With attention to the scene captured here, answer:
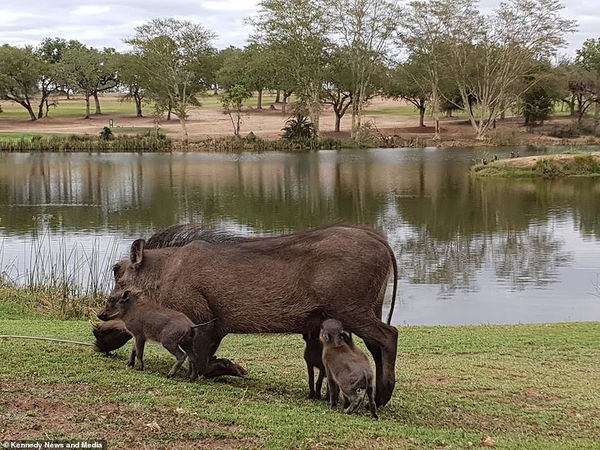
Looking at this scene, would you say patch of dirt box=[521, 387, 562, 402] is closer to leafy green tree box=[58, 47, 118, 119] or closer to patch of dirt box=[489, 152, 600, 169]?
patch of dirt box=[489, 152, 600, 169]

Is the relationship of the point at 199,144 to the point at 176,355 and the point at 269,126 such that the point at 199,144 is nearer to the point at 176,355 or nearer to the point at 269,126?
the point at 269,126

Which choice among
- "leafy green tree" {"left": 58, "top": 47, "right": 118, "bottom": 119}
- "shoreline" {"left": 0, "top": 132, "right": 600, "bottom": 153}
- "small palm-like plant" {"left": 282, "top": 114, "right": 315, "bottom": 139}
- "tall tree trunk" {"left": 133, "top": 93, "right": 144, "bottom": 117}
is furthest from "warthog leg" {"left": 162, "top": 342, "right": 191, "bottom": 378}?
"tall tree trunk" {"left": 133, "top": 93, "right": 144, "bottom": 117}

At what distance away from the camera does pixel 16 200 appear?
31906mm

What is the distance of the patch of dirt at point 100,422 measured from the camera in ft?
15.3

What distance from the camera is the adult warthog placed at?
6.09m

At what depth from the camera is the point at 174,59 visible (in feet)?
234

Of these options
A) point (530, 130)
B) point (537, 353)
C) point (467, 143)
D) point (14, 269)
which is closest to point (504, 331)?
point (537, 353)

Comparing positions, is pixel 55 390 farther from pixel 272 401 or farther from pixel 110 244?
pixel 110 244

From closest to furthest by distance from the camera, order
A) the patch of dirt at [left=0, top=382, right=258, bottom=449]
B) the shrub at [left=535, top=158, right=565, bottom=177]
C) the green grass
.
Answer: the patch of dirt at [left=0, top=382, right=258, bottom=449]
the shrub at [left=535, top=158, right=565, bottom=177]
the green grass

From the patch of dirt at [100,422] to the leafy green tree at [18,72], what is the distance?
80829mm

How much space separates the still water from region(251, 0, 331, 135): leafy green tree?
60.9ft

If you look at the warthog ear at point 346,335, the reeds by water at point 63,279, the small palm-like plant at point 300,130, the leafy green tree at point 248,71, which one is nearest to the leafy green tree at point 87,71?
the leafy green tree at point 248,71

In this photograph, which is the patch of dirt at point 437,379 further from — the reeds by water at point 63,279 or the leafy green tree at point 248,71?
the leafy green tree at point 248,71

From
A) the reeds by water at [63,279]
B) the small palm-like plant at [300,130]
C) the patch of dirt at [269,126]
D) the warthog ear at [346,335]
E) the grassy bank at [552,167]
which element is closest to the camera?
the warthog ear at [346,335]
